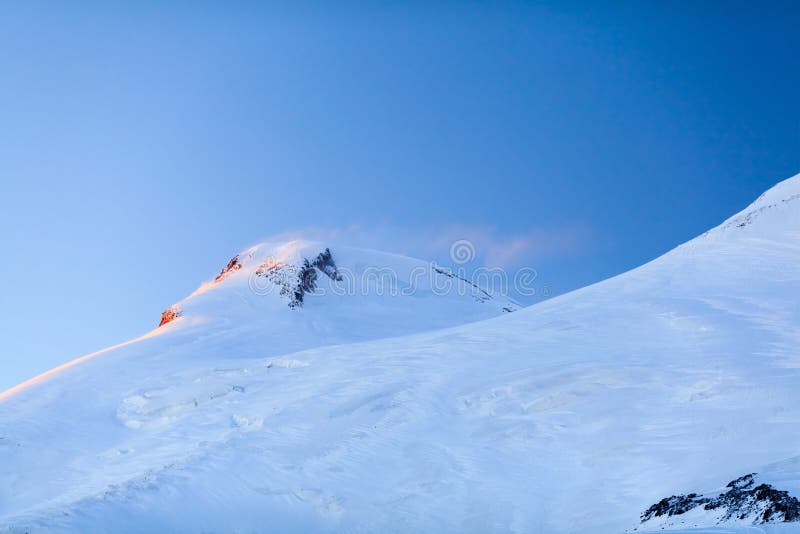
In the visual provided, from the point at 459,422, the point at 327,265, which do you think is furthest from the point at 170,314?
the point at 459,422

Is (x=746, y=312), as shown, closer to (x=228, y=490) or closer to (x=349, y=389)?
(x=349, y=389)

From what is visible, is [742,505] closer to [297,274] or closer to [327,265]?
[297,274]

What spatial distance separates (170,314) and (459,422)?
3263 cm

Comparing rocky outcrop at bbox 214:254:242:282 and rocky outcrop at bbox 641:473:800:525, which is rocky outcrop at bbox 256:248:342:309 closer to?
rocky outcrop at bbox 214:254:242:282

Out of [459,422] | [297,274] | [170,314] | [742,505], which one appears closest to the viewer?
[742,505]

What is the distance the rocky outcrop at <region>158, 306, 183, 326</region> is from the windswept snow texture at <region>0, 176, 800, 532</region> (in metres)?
11.4

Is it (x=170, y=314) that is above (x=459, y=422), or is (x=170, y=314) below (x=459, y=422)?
above

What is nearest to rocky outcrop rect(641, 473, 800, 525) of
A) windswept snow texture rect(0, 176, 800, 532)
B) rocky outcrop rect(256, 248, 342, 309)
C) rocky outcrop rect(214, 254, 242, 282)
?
windswept snow texture rect(0, 176, 800, 532)

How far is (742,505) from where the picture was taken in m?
9.45

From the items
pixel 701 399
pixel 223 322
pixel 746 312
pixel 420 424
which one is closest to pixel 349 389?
pixel 420 424

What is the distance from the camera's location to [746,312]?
23656 mm

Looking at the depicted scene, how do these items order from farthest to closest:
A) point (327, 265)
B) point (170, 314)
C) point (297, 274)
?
point (327, 265)
point (297, 274)
point (170, 314)

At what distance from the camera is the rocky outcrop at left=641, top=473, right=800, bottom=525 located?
841 cm

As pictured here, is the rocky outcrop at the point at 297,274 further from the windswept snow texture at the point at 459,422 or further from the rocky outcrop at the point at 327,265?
the windswept snow texture at the point at 459,422
